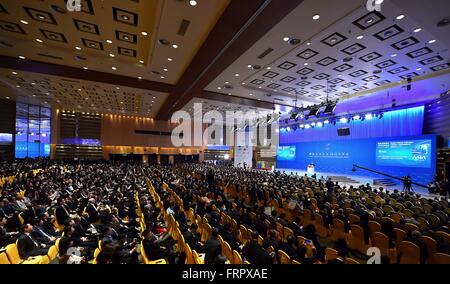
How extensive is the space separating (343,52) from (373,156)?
49.9ft

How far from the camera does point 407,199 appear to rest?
1020 centimetres

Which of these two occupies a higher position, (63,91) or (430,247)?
(63,91)

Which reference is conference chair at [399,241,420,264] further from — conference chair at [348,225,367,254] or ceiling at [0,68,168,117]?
ceiling at [0,68,168,117]

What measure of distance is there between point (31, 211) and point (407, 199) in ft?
50.7

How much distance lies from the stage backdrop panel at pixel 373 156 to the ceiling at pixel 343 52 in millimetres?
6277

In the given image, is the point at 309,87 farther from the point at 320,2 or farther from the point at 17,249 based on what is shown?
the point at 17,249

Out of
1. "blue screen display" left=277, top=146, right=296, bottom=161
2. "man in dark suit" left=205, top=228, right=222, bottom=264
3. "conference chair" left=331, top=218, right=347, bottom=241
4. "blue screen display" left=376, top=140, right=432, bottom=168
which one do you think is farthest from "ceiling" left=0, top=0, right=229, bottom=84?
"blue screen display" left=277, top=146, right=296, bottom=161

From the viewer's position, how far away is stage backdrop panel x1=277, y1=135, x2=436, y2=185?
54.6 feet

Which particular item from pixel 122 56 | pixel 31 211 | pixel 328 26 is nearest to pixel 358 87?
pixel 328 26

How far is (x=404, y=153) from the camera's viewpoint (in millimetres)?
18047

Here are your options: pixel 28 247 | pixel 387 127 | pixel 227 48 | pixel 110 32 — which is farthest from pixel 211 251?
pixel 387 127

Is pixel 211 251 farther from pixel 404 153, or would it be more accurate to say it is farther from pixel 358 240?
pixel 404 153

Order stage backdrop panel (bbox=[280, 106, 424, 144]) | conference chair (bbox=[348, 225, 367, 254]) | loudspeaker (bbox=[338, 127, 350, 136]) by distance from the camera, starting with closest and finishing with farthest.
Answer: conference chair (bbox=[348, 225, 367, 254])
stage backdrop panel (bbox=[280, 106, 424, 144])
loudspeaker (bbox=[338, 127, 350, 136])

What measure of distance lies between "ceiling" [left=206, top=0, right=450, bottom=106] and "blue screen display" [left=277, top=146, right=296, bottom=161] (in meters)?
15.5
